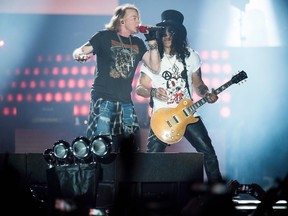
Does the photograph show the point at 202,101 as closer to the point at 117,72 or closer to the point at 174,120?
the point at 174,120

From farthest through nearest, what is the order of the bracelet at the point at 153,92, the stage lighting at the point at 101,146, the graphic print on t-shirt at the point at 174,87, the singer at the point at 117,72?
1. the bracelet at the point at 153,92
2. the graphic print on t-shirt at the point at 174,87
3. the singer at the point at 117,72
4. the stage lighting at the point at 101,146

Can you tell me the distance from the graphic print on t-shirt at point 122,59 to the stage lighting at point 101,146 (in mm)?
1442

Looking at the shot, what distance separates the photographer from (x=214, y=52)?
8016 millimetres

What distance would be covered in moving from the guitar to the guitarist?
0.17ft

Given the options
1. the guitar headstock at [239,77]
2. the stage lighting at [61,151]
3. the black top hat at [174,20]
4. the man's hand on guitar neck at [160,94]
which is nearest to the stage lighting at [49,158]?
the stage lighting at [61,151]

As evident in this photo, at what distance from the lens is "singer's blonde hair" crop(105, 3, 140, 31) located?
7566mm

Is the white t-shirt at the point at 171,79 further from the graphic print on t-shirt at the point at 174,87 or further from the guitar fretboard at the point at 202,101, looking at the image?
the guitar fretboard at the point at 202,101

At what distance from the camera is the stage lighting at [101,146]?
19.7 feet

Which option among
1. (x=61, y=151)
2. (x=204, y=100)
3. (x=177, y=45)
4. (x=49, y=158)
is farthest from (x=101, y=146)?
(x=177, y=45)

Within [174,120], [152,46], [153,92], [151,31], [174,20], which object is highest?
[174,20]

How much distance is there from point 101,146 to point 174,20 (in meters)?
2.38

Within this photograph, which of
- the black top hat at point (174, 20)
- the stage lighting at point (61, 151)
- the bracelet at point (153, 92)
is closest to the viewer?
the stage lighting at point (61, 151)

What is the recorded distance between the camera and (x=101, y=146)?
604 centimetres

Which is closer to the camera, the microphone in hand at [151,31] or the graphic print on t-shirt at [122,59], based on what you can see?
the graphic print on t-shirt at [122,59]
